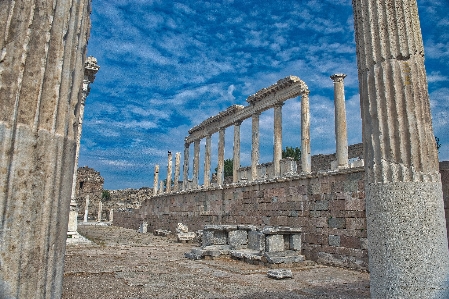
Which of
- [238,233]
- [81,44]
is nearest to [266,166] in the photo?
[238,233]

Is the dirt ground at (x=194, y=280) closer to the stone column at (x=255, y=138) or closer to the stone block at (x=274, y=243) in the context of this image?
the stone block at (x=274, y=243)

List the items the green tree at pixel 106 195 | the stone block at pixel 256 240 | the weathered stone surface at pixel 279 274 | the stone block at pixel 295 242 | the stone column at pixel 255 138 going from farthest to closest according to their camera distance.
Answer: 1. the green tree at pixel 106 195
2. the stone column at pixel 255 138
3. the stone block at pixel 295 242
4. the stone block at pixel 256 240
5. the weathered stone surface at pixel 279 274

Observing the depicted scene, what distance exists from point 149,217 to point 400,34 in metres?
21.2

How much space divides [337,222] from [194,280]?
4027 millimetres

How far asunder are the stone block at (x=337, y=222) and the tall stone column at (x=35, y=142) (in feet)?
24.3

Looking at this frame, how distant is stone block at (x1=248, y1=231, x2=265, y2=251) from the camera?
28.5 feet

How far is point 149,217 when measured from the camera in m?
23.0

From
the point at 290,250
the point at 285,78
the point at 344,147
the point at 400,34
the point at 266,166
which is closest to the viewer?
the point at 400,34

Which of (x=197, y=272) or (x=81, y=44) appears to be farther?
(x=197, y=272)

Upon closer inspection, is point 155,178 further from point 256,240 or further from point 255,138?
point 256,240

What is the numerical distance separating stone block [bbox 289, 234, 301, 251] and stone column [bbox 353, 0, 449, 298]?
5783mm

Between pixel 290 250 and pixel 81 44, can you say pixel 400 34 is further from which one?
pixel 290 250

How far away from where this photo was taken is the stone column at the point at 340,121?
11812 millimetres

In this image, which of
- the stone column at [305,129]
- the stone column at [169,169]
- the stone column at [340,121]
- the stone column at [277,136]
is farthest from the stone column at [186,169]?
the stone column at [340,121]
